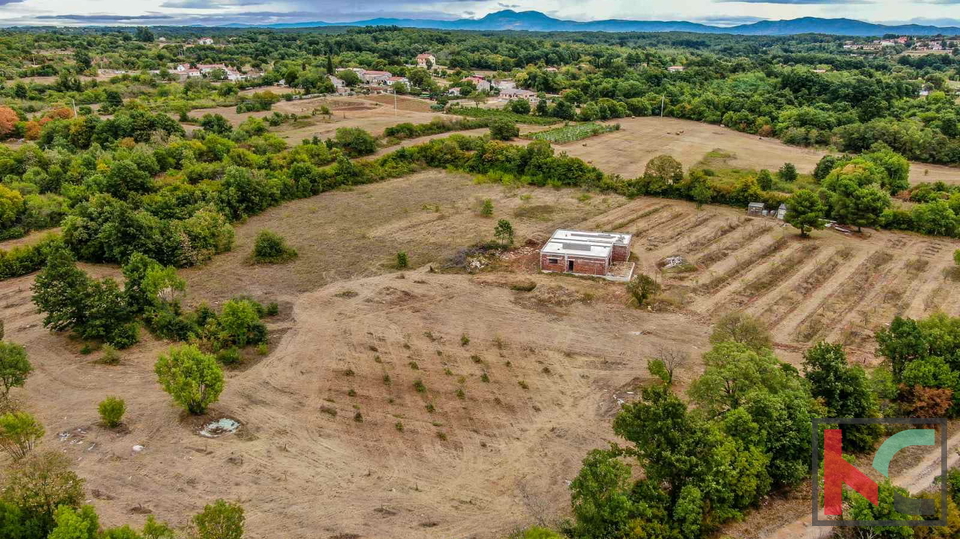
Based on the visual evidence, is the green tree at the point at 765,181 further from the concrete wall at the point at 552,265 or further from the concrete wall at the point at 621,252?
the concrete wall at the point at 552,265

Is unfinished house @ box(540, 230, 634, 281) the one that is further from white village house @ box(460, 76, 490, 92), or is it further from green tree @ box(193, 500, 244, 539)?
white village house @ box(460, 76, 490, 92)

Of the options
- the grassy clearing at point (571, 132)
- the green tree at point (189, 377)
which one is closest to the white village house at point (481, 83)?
the grassy clearing at point (571, 132)

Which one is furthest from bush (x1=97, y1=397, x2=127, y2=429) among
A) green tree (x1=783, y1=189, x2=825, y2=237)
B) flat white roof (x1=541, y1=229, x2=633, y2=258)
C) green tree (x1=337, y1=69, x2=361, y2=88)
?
green tree (x1=337, y1=69, x2=361, y2=88)

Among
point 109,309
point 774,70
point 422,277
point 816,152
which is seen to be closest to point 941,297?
point 422,277

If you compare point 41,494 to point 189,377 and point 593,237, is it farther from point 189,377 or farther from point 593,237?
point 593,237

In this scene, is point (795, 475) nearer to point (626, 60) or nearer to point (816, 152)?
point (816, 152)

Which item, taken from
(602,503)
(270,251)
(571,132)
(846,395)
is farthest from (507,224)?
(571,132)
